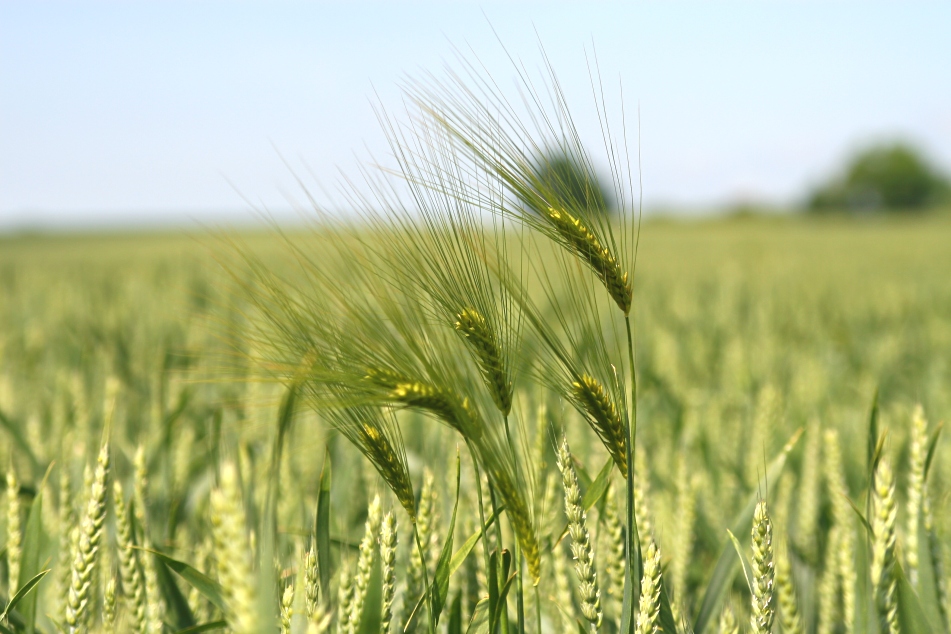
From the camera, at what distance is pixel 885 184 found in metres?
57.2

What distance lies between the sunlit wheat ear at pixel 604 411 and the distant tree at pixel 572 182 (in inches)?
8.2

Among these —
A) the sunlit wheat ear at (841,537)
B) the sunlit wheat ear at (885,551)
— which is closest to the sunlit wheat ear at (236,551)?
the sunlit wheat ear at (885,551)

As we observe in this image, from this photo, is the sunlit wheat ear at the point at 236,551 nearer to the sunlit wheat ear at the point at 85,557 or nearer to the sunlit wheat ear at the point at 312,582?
the sunlit wheat ear at the point at 312,582

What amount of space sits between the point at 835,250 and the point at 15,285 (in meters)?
9.30

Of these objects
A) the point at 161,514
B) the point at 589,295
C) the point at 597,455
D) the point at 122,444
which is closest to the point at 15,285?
the point at 122,444

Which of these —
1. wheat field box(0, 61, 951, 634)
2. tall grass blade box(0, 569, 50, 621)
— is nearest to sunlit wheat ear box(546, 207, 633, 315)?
wheat field box(0, 61, 951, 634)

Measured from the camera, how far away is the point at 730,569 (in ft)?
3.61

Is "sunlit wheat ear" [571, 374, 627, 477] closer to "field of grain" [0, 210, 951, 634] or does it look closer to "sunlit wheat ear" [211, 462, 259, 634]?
"field of grain" [0, 210, 951, 634]

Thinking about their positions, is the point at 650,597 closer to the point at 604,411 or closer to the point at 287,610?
the point at 604,411

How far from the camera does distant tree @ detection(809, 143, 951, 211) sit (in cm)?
5697

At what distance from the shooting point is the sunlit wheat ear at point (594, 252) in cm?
85

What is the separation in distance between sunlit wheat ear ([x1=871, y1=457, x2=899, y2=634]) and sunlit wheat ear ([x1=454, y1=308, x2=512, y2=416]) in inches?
19.4

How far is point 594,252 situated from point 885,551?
1.65 feet

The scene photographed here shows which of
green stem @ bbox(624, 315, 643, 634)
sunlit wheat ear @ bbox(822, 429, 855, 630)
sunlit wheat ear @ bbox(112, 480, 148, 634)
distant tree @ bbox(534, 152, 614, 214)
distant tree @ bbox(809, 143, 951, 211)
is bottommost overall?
sunlit wheat ear @ bbox(822, 429, 855, 630)
